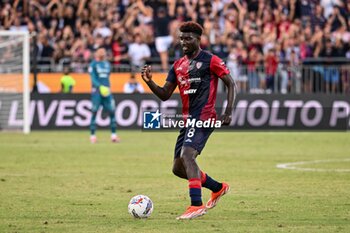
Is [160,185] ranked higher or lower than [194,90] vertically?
lower

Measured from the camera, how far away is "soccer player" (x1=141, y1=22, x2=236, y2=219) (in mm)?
11688

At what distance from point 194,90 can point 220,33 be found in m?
20.9

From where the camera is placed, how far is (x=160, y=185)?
631 inches

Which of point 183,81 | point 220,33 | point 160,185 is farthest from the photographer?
point 220,33

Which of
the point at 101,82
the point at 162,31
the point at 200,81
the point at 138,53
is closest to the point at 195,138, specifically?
the point at 200,81

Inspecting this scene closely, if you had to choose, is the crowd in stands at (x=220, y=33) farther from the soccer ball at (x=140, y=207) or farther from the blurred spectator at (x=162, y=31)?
the soccer ball at (x=140, y=207)

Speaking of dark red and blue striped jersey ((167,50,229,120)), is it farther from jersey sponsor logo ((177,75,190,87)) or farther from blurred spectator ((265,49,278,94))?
blurred spectator ((265,49,278,94))

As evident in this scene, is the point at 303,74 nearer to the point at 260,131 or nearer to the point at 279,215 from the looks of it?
the point at 260,131

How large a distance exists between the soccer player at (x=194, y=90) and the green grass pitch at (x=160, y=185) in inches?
22.3

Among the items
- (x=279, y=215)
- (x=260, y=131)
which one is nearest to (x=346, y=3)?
(x=260, y=131)

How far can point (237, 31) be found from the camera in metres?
33.1

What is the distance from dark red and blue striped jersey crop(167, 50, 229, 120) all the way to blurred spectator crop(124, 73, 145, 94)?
1949 cm

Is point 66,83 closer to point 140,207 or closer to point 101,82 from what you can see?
point 101,82

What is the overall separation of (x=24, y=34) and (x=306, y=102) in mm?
9271
